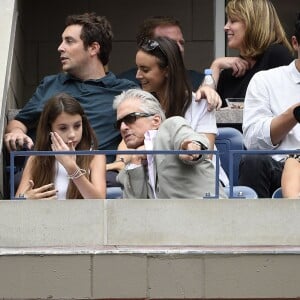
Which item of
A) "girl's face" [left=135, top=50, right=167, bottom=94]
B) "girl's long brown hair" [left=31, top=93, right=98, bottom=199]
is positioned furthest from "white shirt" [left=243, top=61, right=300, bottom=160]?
"girl's long brown hair" [left=31, top=93, right=98, bottom=199]

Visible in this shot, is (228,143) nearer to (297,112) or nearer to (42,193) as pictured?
(297,112)

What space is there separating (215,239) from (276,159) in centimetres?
95

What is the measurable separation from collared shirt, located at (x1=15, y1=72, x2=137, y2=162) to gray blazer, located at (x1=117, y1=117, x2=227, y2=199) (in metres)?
1.03

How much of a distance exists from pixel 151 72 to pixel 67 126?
2.69 feet

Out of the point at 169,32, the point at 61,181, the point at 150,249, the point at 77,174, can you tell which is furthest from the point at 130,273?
the point at 169,32

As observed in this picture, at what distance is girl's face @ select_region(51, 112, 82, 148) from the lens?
11164 mm

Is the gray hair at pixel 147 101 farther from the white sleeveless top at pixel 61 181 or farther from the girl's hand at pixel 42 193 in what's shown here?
the girl's hand at pixel 42 193

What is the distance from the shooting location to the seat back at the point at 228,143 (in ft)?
37.9

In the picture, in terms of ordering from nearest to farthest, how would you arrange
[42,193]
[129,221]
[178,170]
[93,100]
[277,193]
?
[129,221], [178,170], [42,193], [277,193], [93,100]

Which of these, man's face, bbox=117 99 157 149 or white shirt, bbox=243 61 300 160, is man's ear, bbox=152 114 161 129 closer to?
man's face, bbox=117 99 157 149

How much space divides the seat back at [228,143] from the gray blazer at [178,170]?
2.45 feet

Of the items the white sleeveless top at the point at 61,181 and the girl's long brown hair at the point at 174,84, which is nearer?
the white sleeveless top at the point at 61,181

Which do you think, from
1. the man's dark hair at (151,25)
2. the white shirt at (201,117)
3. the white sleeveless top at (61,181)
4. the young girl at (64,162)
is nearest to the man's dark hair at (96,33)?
the man's dark hair at (151,25)

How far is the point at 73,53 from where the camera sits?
40.0ft
